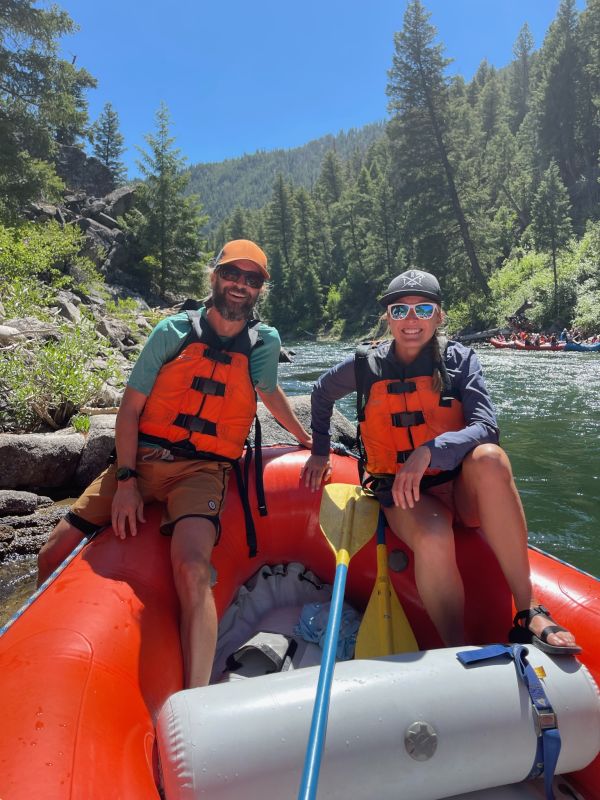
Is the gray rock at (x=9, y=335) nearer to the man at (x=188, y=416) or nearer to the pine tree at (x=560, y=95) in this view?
the man at (x=188, y=416)

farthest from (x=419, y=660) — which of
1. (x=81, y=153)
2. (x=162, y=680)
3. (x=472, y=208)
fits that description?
(x=81, y=153)

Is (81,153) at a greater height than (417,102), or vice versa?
(81,153)

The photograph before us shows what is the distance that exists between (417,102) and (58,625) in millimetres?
26698

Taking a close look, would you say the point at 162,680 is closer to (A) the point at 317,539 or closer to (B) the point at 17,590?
(A) the point at 317,539

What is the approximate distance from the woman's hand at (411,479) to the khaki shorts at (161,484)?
2.73ft

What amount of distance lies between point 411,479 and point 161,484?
3.92 feet

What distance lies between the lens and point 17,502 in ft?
12.8

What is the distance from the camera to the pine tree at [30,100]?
35.8 ft

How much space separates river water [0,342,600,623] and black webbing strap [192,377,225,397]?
5.79 ft

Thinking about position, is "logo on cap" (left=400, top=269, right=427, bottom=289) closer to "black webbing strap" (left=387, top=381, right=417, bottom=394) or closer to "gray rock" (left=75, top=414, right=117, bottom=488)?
"black webbing strap" (left=387, top=381, right=417, bottom=394)

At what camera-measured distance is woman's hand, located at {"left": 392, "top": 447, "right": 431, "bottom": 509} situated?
2047 millimetres

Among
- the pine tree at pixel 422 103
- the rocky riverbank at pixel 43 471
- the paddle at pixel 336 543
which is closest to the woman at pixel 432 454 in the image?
the paddle at pixel 336 543

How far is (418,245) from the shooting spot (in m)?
25.2

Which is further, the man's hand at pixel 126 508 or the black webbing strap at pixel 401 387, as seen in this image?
the black webbing strap at pixel 401 387
